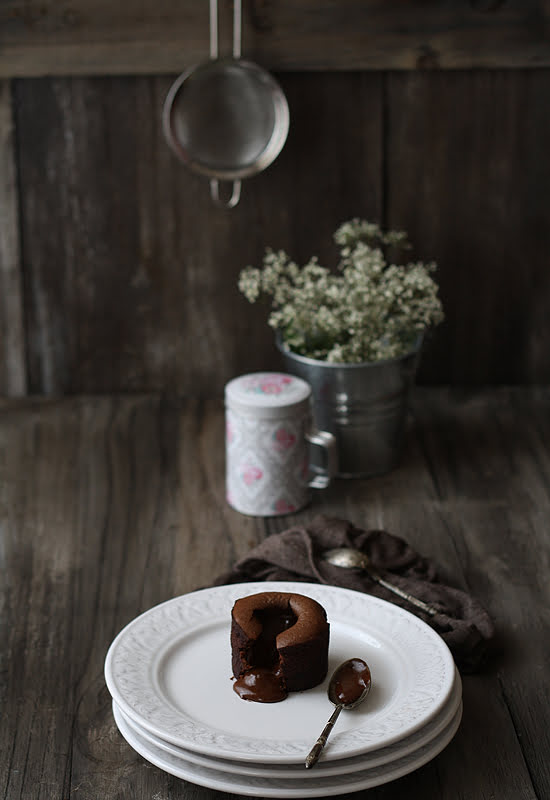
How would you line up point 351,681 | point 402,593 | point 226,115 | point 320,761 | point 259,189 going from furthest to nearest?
point 259,189 < point 226,115 < point 402,593 < point 351,681 < point 320,761

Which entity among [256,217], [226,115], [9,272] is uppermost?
[226,115]

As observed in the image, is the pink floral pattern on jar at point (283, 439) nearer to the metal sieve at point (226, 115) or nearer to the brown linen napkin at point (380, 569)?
the brown linen napkin at point (380, 569)

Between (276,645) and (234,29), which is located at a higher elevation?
(234,29)

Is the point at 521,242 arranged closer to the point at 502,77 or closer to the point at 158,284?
the point at 502,77

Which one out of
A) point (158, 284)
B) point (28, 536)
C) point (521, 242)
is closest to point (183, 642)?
point (28, 536)

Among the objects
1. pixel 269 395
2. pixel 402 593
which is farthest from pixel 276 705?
pixel 269 395

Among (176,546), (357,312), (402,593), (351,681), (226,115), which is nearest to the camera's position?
(351,681)

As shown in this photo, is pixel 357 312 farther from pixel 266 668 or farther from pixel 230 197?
pixel 266 668

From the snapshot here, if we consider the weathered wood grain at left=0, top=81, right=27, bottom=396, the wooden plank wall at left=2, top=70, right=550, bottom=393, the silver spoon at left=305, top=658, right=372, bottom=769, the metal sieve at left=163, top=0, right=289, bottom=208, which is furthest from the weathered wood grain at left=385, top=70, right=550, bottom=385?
the silver spoon at left=305, top=658, right=372, bottom=769

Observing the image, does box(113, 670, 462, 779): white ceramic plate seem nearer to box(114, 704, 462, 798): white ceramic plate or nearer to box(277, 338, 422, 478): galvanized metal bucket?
box(114, 704, 462, 798): white ceramic plate
